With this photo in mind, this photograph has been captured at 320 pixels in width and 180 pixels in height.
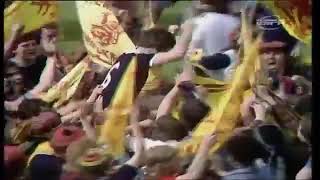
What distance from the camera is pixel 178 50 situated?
0.93 metres

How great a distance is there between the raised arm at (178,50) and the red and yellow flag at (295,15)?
0.13 meters

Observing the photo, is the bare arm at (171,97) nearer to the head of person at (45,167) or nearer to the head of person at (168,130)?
the head of person at (168,130)

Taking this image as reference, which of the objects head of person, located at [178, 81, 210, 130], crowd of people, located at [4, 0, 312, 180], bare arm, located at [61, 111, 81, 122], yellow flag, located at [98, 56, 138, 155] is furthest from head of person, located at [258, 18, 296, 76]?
bare arm, located at [61, 111, 81, 122]

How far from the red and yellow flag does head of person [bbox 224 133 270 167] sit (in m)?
0.19

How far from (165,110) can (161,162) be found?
0.09 m

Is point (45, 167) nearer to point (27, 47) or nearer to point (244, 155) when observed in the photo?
point (27, 47)

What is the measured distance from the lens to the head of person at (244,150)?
35.9 inches

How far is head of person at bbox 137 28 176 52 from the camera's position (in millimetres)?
935

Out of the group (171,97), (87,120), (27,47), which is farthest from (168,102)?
(27,47)

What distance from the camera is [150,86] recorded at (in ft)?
3.05

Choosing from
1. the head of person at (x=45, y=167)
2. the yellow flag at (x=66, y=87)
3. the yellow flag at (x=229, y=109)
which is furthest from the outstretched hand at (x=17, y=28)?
the yellow flag at (x=229, y=109)

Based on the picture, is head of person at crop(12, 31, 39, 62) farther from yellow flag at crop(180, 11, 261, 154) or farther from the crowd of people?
yellow flag at crop(180, 11, 261, 154)

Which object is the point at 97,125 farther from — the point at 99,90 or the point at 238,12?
the point at 238,12

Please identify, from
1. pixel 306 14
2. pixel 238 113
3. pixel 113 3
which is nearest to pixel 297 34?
pixel 306 14
